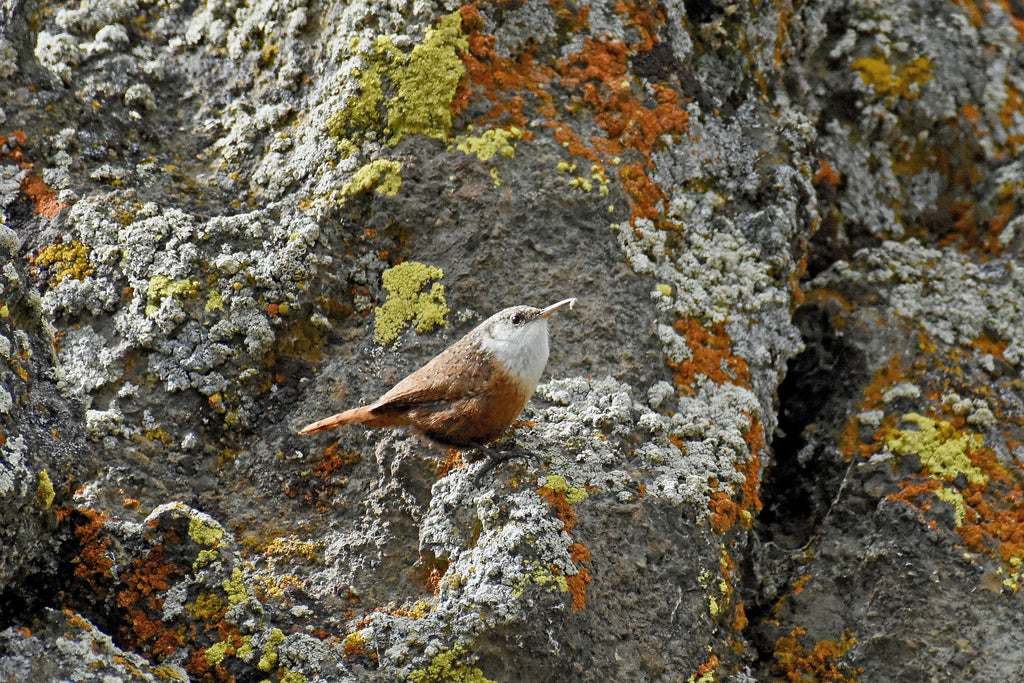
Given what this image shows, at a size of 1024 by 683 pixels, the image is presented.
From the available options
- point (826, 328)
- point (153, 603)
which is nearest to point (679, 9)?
point (826, 328)

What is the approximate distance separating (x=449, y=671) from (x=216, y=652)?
2.76 ft

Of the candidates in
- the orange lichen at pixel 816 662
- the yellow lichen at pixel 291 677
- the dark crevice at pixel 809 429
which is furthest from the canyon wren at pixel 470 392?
the orange lichen at pixel 816 662

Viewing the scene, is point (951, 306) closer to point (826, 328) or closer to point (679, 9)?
point (826, 328)

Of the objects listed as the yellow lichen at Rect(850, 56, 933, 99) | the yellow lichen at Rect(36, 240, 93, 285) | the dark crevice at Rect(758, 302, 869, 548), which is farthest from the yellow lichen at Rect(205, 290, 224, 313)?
the yellow lichen at Rect(850, 56, 933, 99)

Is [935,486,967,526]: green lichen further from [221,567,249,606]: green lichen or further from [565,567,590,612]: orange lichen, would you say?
[221,567,249,606]: green lichen

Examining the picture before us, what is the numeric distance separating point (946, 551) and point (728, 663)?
1034 millimetres

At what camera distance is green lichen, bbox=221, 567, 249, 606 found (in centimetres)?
330

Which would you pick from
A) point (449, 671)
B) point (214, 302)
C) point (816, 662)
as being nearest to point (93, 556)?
point (214, 302)

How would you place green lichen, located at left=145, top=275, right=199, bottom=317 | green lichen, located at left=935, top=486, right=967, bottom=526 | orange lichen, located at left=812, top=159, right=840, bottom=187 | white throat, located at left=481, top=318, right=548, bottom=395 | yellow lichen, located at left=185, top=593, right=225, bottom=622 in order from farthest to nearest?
1. orange lichen, located at left=812, top=159, right=840, bottom=187
2. green lichen, located at left=145, top=275, right=199, bottom=317
3. green lichen, located at left=935, top=486, right=967, bottom=526
4. white throat, located at left=481, top=318, right=548, bottom=395
5. yellow lichen, located at left=185, top=593, right=225, bottom=622

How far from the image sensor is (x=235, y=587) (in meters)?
3.32

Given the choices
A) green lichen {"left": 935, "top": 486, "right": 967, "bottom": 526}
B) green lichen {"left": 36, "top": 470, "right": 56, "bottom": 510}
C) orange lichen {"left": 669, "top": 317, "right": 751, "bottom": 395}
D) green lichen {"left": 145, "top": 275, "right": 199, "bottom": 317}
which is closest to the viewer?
green lichen {"left": 36, "top": 470, "right": 56, "bottom": 510}

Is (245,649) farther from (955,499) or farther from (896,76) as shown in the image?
(896,76)

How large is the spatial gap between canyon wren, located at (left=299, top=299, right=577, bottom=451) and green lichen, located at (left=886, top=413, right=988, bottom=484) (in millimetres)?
1692

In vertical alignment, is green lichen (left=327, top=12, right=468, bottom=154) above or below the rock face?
above
